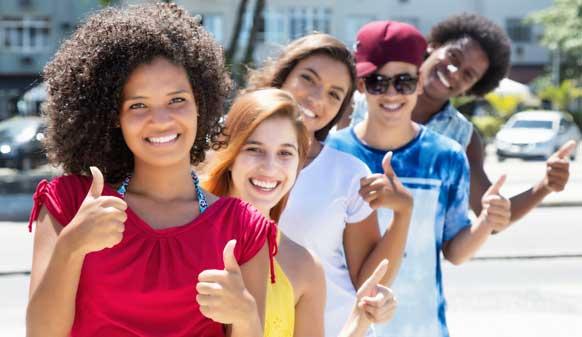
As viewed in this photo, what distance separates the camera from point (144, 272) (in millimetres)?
1824

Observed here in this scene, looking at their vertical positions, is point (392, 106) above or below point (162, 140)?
below

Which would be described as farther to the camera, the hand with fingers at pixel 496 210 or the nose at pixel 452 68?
the nose at pixel 452 68

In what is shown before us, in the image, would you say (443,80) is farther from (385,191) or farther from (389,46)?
(385,191)

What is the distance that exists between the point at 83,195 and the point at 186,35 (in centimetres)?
44

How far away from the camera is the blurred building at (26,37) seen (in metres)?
38.8

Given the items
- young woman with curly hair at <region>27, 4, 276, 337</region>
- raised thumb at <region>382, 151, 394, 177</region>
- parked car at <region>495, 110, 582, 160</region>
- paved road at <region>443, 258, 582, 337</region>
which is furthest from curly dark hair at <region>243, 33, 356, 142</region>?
parked car at <region>495, 110, 582, 160</region>

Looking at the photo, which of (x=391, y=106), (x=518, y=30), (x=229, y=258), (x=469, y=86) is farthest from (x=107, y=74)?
(x=518, y=30)

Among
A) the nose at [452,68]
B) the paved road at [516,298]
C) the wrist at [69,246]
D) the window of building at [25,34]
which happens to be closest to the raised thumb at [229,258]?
the wrist at [69,246]

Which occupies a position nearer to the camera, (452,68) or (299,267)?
(299,267)

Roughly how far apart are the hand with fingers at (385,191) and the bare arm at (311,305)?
0.46m

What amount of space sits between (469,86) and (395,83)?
107 centimetres

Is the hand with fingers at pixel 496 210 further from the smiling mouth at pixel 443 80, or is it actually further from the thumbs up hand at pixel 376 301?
the thumbs up hand at pixel 376 301

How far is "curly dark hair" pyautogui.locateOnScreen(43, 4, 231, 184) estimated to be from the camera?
77.5 inches

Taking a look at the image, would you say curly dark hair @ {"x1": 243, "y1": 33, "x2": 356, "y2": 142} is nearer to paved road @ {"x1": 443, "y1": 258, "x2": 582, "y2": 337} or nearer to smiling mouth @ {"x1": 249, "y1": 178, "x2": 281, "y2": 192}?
smiling mouth @ {"x1": 249, "y1": 178, "x2": 281, "y2": 192}
